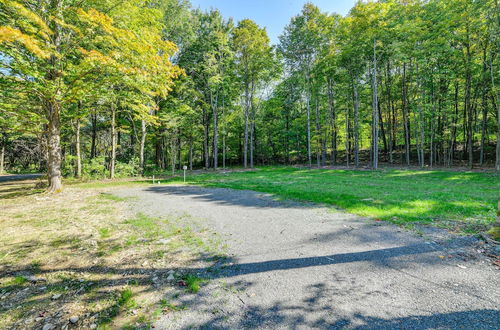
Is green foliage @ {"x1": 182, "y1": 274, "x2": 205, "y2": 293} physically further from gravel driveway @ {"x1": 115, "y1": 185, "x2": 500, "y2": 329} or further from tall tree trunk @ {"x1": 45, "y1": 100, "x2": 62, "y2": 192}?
tall tree trunk @ {"x1": 45, "y1": 100, "x2": 62, "y2": 192}

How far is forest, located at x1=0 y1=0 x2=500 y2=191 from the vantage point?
8.10 metres

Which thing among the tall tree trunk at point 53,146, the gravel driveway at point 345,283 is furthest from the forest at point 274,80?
the gravel driveway at point 345,283

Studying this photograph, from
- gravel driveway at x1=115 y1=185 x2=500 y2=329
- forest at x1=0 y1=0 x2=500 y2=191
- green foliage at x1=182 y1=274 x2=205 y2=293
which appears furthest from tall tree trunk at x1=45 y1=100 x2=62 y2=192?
green foliage at x1=182 y1=274 x2=205 y2=293

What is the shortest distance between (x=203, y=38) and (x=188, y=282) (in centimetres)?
2376

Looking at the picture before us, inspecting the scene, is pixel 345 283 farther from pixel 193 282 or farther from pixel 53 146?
pixel 53 146

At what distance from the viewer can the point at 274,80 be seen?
2380 centimetres

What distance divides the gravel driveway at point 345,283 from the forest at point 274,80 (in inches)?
294

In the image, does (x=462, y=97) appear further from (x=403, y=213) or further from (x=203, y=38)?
(x=203, y=38)

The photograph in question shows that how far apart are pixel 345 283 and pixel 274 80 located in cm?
2421

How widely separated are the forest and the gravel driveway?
24.5ft

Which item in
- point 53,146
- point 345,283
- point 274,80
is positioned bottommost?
point 345,283

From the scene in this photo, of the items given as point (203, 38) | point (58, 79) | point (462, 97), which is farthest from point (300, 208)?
point (462, 97)

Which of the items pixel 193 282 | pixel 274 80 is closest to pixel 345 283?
pixel 193 282

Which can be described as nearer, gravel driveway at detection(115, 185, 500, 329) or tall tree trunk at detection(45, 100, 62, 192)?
gravel driveway at detection(115, 185, 500, 329)
